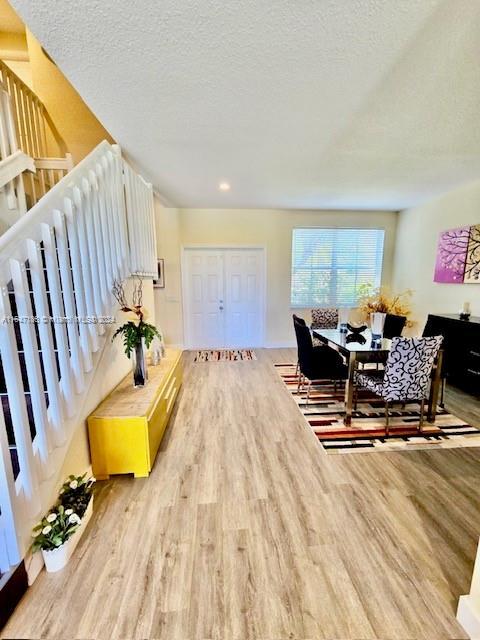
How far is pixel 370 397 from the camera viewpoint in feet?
11.0

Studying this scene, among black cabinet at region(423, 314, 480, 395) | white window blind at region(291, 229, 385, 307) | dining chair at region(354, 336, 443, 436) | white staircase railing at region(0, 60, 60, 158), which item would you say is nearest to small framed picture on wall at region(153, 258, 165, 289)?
white staircase railing at region(0, 60, 60, 158)

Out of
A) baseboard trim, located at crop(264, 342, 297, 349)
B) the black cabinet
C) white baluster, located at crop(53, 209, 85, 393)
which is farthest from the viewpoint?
baseboard trim, located at crop(264, 342, 297, 349)

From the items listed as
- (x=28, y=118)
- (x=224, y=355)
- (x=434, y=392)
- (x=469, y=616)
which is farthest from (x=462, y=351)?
(x=28, y=118)

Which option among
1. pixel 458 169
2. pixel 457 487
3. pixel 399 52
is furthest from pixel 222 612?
pixel 458 169

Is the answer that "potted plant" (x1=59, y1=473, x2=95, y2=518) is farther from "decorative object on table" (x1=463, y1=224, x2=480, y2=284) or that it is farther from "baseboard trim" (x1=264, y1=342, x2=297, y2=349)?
"decorative object on table" (x1=463, y1=224, x2=480, y2=284)

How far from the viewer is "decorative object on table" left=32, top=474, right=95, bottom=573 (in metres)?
1.39

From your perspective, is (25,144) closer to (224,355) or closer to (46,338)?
(46,338)

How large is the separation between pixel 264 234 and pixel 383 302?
255cm

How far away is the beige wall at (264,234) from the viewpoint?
5.27m

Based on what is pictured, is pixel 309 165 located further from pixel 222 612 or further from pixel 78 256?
pixel 222 612

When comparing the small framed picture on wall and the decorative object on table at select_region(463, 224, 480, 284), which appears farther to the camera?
the small framed picture on wall

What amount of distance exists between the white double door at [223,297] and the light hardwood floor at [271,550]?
3.29m

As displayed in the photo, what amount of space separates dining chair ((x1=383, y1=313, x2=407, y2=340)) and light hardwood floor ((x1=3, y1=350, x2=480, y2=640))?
5.75ft

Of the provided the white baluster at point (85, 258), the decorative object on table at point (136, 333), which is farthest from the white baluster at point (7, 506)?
the decorative object on table at point (136, 333)
